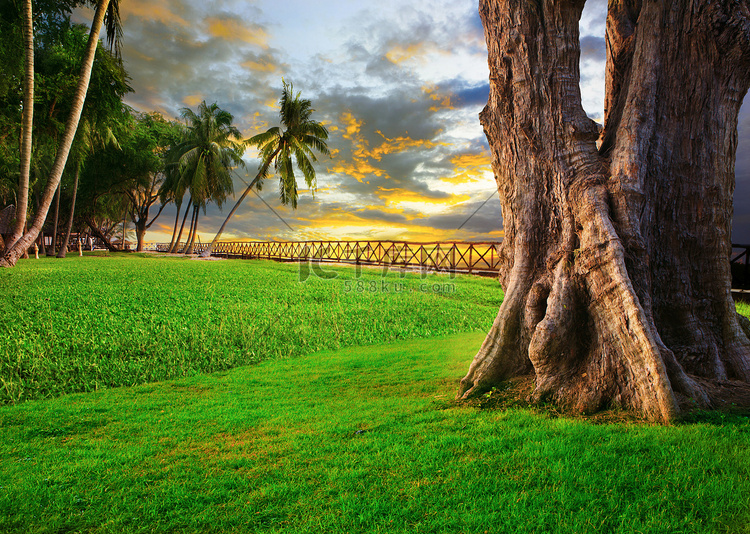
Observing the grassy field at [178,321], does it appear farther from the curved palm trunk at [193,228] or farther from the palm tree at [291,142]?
the curved palm trunk at [193,228]

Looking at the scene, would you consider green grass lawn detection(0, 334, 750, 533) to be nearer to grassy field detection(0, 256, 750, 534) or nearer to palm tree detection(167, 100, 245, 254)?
grassy field detection(0, 256, 750, 534)

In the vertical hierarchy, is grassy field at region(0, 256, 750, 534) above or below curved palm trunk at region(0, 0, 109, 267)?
below

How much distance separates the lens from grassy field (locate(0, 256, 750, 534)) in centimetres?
200

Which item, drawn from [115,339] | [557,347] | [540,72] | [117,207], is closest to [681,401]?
[557,347]

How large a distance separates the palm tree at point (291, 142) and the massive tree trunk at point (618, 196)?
1994 cm

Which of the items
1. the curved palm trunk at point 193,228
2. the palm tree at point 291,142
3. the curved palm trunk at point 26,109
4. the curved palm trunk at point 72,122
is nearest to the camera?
the curved palm trunk at point 26,109

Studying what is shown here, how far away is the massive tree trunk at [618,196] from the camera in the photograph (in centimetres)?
342

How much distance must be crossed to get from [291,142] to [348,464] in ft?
74.1

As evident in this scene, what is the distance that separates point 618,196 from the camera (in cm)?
351

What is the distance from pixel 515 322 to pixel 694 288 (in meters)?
1.69

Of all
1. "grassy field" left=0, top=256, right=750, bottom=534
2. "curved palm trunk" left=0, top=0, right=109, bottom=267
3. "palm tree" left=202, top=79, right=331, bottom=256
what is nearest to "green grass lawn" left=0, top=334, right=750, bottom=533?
"grassy field" left=0, top=256, right=750, bottom=534

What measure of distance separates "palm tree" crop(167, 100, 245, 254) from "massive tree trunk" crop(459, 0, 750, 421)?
24.1 meters

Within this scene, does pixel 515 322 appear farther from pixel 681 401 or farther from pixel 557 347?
pixel 681 401

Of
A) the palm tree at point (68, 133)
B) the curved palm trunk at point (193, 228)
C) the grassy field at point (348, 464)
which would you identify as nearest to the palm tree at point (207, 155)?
the curved palm trunk at point (193, 228)
